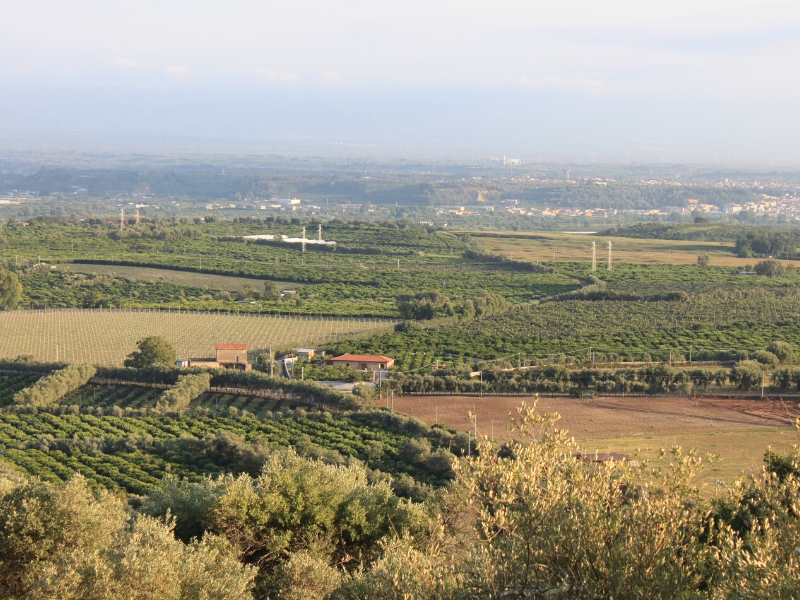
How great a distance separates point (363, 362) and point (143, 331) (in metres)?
11.7

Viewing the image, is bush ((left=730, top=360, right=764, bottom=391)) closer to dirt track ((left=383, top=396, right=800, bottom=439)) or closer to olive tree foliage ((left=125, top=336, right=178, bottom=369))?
dirt track ((left=383, top=396, right=800, bottom=439))

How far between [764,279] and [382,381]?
114ft

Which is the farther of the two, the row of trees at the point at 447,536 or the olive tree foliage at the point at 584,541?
the row of trees at the point at 447,536

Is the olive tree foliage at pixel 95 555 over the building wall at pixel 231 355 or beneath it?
over

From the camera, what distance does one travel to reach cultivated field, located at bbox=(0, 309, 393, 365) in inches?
1508

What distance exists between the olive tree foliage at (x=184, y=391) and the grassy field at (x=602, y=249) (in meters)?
39.5

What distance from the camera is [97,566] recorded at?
32.9 ft

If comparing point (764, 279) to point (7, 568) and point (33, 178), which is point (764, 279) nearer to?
point (7, 568)

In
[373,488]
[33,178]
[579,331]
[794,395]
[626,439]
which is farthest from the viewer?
[33,178]

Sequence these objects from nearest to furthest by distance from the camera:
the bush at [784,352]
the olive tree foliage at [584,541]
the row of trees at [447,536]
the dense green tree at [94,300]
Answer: the olive tree foliage at [584,541], the row of trees at [447,536], the bush at [784,352], the dense green tree at [94,300]

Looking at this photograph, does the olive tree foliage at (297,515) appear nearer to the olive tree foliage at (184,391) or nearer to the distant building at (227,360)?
the olive tree foliage at (184,391)

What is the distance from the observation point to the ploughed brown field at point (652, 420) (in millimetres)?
25156

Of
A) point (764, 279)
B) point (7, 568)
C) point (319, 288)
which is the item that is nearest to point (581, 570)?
point (7, 568)

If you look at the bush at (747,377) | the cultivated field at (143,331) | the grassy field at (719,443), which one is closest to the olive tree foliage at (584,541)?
the grassy field at (719,443)
